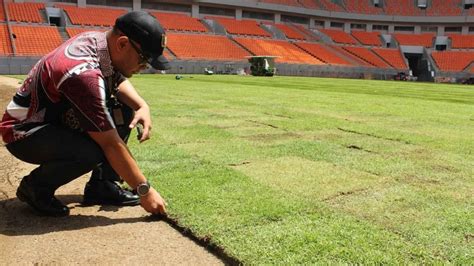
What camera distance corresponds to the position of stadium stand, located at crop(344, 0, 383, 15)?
6550cm

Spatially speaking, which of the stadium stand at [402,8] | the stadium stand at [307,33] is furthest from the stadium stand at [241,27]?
the stadium stand at [402,8]

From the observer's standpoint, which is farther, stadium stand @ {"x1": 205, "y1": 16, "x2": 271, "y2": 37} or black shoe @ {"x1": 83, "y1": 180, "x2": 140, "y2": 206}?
stadium stand @ {"x1": 205, "y1": 16, "x2": 271, "y2": 37}

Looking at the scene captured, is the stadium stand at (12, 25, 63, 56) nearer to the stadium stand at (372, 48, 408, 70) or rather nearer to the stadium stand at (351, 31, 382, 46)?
the stadium stand at (372, 48, 408, 70)

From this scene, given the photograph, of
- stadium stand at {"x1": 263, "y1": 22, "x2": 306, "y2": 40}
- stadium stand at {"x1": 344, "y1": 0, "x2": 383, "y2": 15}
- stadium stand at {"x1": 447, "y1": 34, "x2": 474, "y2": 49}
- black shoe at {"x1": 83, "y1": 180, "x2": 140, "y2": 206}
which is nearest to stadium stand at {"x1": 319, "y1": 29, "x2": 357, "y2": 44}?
stadium stand at {"x1": 344, "y1": 0, "x2": 383, "y2": 15}

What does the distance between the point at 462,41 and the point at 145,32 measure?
67018 mm

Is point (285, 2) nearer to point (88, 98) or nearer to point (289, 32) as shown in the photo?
point (289, 32)

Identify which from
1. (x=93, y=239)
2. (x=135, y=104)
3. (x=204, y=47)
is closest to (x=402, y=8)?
(x=204, y=47)

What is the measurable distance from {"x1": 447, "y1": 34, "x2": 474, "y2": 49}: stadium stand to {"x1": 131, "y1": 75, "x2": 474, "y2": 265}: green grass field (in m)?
60.0

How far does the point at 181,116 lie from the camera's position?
8312 mm

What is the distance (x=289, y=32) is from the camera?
5659cm

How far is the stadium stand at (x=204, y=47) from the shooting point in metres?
42.0

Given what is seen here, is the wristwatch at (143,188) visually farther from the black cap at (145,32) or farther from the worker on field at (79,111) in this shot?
the black cap at (145,32)

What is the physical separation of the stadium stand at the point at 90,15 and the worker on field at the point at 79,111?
41.3 meters

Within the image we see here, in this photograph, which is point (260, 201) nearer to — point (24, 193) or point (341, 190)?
point (341, 190)
